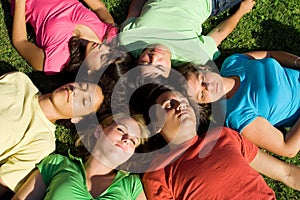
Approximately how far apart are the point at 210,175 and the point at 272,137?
0.85 m

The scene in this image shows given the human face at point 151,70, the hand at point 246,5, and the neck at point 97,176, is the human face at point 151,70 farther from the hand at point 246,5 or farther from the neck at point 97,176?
the hand at point 246,5

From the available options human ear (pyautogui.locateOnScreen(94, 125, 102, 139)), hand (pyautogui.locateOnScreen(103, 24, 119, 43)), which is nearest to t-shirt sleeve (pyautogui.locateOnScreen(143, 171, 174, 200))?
human ear (pyautogui.locateOnScreen(94, 125, 102, 139))

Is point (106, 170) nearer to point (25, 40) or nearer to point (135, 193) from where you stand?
point (135, 193)

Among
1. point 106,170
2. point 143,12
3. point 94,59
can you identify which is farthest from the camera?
point 143,12

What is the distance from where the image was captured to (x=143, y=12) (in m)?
4.92

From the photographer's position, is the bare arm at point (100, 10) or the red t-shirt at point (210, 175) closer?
the red t-shirt at point (210, 175)

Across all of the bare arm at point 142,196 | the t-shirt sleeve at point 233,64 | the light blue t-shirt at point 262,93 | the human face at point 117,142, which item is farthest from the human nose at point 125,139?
the t-shirt sleeve at point 233,64

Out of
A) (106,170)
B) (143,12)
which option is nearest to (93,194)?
(106,170)

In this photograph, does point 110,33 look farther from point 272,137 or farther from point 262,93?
point 272,137

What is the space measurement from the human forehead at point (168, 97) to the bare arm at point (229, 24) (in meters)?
1.10

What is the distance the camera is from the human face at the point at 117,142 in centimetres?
399

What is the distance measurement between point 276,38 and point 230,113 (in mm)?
1293

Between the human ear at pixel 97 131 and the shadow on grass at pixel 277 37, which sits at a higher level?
the shadow on grass at pixel 277 37

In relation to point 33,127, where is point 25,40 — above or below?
above
